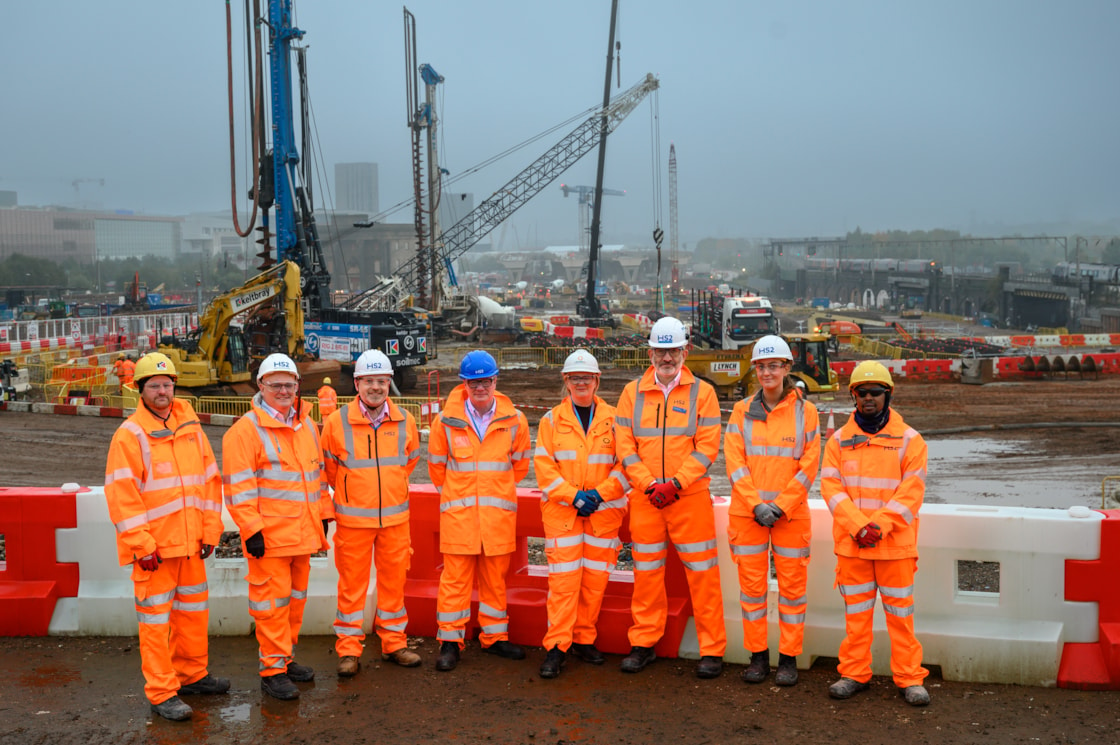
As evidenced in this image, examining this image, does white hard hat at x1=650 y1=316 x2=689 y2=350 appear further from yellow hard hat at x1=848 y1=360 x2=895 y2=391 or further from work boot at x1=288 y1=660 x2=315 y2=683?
work boot at x1=288 y1=660 x2=315 y2=683

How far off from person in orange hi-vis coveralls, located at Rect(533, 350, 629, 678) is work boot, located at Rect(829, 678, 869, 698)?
1.28 meters

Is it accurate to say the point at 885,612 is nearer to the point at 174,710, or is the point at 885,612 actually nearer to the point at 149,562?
the point at 174,710

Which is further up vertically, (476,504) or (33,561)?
(476,504)

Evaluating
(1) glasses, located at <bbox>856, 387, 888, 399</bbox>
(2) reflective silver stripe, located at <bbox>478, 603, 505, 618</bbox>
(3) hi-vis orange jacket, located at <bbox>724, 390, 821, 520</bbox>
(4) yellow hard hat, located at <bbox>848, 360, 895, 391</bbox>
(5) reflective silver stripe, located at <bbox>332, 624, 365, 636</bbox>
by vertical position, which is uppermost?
(4) yellow hard hat, located at <bbox>848, 360, 895, 391</bbox>

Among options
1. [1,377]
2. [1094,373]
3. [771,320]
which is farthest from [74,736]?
[1094,373]

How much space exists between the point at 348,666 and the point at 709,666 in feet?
6.36

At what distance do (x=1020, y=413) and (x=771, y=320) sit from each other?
27.0ft

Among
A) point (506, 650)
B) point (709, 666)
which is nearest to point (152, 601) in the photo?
point (506, 650)

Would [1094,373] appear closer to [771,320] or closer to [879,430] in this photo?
[771,320]

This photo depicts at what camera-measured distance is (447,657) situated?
18.2ft

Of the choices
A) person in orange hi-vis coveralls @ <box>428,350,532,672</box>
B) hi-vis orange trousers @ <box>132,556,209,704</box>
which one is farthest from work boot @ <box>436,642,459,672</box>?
hi-vis orange trousers @ <box>132,556,209,704</box>

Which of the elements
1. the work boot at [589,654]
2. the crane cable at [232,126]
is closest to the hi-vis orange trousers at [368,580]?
the work boot at [589,654]

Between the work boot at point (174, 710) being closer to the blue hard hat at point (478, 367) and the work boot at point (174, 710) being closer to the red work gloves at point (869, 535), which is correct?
the blue hard hat at point (478, 367)

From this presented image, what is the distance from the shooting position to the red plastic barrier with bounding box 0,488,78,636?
5.95 m
